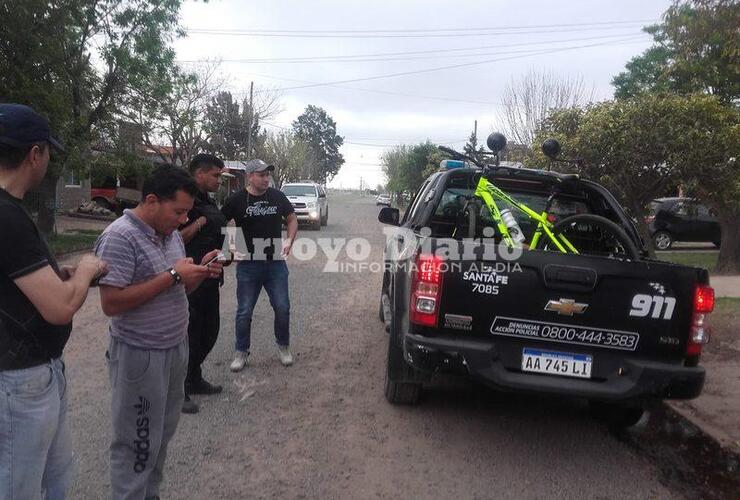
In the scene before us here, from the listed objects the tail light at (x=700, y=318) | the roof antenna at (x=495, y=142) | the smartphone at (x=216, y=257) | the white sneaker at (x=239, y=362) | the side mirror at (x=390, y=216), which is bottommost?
the white sneaker at (x=239, y=362)

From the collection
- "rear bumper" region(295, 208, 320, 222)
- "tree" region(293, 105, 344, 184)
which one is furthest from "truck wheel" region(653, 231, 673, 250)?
"tree" region(293, 105, 344, 184)

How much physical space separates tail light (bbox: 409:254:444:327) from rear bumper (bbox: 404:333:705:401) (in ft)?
0.42

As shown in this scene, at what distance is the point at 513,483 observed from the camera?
337 centimetres

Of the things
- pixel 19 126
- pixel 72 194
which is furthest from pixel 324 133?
pixel 19 126

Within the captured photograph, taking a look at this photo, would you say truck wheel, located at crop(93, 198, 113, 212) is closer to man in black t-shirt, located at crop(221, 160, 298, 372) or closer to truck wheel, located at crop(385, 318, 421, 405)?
man in black t-shirt, located at crop(221, 160, 298, 372)

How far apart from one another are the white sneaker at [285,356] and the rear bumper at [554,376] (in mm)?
2123

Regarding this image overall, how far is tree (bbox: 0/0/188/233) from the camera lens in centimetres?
977

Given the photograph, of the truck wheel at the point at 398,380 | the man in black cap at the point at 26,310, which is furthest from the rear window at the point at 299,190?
the man in black cap at the point at 26,310

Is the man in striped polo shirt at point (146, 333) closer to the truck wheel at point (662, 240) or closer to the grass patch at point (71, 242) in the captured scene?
the grass patch at point (71, 242)

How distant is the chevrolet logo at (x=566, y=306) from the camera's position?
3406 millimetres

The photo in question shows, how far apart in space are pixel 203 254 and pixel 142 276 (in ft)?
5.95

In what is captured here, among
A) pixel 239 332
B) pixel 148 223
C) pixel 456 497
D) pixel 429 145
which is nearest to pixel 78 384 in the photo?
pixel 239 332

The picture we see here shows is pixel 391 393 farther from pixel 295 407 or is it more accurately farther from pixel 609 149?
pixel 609 149

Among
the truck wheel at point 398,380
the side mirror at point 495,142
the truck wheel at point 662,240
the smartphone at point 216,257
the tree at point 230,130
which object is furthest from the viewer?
the tree at point 230,130
